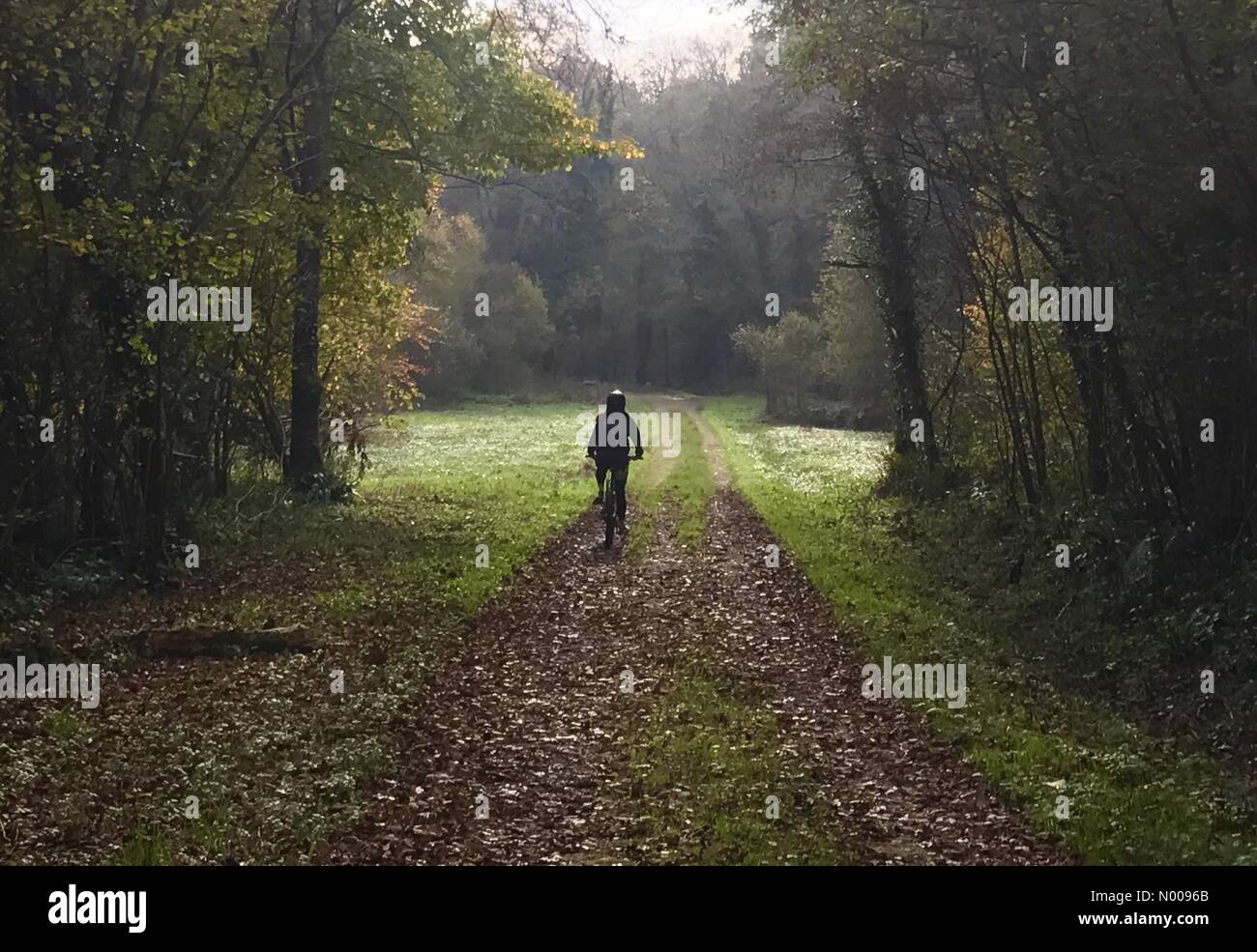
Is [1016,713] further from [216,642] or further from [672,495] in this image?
[672,495]

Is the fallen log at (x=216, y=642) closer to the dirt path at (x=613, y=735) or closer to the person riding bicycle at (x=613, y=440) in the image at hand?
the dirt path at (x=613, y=735)

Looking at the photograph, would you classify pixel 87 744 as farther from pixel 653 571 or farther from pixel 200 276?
pixel 653 571

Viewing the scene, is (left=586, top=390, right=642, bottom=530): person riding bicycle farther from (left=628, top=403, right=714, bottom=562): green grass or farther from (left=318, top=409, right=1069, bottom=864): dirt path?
(left=318, top=409, right=1069, bottom=864): dirt path

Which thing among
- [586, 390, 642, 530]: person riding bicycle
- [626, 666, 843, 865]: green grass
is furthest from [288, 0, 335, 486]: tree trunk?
[626, 666, 843, 865]: green grass

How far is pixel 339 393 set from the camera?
23812 millimetres

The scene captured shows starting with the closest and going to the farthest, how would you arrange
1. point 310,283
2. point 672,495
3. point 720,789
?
point 720,789 < point 310,283 < point 672,495

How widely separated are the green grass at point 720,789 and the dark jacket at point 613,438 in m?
7.70

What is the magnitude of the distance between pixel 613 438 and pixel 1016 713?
8984 mm

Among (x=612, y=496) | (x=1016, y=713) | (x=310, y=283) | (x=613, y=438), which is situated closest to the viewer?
(x=1016, y=713)

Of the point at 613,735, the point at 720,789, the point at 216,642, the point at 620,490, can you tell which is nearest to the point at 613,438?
the point at 620,490

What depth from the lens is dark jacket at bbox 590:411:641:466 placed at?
1683 cm

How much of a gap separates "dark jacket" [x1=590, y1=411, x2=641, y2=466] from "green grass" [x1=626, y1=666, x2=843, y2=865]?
25.3ft

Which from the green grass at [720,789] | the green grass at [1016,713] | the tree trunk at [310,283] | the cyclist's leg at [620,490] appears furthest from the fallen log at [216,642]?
the tree trunk at [310,283]

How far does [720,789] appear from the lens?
725 centimetres
